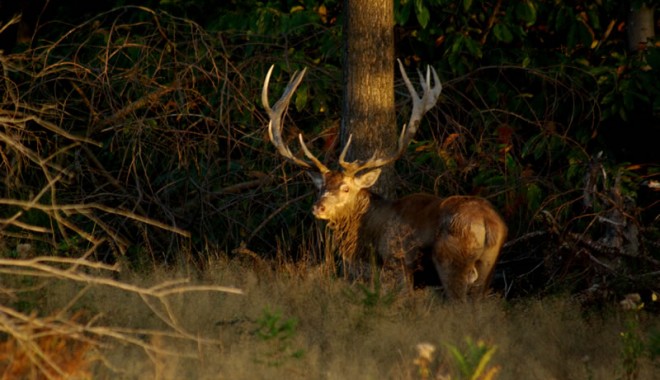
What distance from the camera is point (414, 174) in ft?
37.4

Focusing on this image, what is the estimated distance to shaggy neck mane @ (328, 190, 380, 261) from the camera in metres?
10.1

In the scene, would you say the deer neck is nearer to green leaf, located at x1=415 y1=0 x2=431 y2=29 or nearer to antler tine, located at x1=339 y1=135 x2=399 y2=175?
antler tine, located at x1=339 y1=135 x2=399 y2=175

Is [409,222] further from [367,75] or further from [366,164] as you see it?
[367,75]

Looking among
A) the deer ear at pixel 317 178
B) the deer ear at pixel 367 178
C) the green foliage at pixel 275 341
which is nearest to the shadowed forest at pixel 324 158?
the deer ear at pixel 317 178

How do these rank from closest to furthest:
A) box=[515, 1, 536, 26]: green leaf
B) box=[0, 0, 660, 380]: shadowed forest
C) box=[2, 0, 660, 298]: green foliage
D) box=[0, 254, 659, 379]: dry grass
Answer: box=[0, 254, 659, 379]: dry grass, box=[0, 0, 660, 380]: shadowed forest, box=[2, 0, 660, 298]: green foliage, box=[515, 1, 536, 26]: green leaf

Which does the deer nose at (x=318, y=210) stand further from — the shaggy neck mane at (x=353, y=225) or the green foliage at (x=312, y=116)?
the green foliage at (x=312, y=116)

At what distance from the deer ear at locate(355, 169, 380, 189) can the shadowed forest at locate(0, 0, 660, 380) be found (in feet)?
2.04

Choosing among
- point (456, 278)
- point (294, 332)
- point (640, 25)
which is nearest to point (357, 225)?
point (456, 278)

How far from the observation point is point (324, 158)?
444 inches


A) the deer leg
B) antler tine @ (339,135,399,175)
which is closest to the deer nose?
antler tine @ (339,135,399,175)

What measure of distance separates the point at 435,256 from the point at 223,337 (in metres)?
2.52

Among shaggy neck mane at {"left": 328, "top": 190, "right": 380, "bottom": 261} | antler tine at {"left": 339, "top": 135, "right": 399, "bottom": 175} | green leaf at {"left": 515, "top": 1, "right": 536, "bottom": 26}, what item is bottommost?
shaggy neck mane at {"left": 328, "top": 190, "right": 380, "bottom": 261}

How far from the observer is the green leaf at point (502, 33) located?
11.8m

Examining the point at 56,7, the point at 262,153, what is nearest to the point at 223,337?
the point at 262,153
